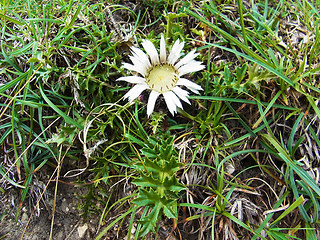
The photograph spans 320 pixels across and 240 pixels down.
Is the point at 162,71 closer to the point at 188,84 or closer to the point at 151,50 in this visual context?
the point at 151,50

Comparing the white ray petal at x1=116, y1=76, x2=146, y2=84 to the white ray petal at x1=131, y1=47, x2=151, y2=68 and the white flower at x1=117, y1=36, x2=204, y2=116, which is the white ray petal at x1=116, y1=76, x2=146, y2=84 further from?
the white ray petal at x1=131, y1=47, x2=151, y2=68

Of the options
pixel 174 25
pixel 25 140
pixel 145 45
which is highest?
pixel 174 25

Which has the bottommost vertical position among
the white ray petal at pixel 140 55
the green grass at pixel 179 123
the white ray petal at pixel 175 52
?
the green grass at pixel 179 123

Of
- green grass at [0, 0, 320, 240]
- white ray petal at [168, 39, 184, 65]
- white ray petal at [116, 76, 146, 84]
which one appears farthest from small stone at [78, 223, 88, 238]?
white ray petal at [168, 39, 184, 65]

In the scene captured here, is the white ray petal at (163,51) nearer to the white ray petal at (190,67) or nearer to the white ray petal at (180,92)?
the white ray petal at (190,67)

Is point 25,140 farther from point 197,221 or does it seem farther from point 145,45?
point 197,221

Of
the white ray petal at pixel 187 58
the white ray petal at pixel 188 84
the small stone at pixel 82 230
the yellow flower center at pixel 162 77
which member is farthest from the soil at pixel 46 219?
the white ray petal at pixel 187 58

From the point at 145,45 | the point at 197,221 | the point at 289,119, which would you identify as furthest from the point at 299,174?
the point at 145,45

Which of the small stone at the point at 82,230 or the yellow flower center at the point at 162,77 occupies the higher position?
the yellow flower center at the point at 162,77
